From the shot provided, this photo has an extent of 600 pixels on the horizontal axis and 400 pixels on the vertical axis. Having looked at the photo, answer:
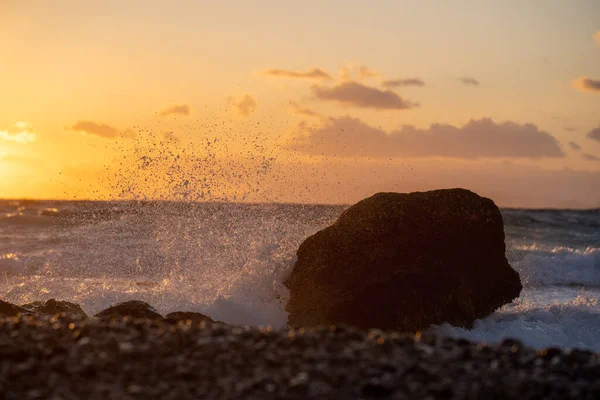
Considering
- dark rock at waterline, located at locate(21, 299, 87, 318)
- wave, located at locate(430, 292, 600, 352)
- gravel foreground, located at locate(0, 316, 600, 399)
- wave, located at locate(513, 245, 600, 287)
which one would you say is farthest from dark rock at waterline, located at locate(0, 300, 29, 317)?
wave, located at locate(513, 245, 600, 287)

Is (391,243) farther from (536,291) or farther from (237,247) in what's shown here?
(536,291)

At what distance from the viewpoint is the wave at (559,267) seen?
802 inches

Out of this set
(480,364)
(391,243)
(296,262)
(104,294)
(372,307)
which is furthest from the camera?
(104,294)

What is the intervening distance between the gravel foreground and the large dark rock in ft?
15.6

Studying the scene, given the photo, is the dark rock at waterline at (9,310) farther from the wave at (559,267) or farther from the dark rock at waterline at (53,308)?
the wave at (559,267)

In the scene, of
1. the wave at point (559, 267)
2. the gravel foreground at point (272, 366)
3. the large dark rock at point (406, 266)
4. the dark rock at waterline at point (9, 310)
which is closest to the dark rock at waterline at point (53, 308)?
the dark rock at waterline at point (9, 310)

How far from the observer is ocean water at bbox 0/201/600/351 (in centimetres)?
1117

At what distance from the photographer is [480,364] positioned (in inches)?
179

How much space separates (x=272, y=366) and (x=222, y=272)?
847 cm

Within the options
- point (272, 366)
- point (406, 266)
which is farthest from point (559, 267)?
point (272, 366)

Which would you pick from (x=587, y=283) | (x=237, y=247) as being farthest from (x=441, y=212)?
(x=587, y=283)

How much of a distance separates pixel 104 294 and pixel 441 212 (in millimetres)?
6105

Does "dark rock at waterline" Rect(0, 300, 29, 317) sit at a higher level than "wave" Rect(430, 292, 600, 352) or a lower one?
higher

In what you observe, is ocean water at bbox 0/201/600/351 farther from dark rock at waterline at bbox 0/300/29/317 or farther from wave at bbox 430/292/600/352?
dark rock at waterline at bbox 0/300/29/317
